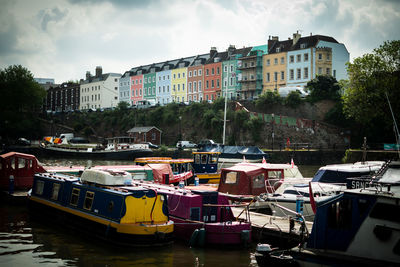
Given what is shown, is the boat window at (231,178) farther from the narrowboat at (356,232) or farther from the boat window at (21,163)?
the boat window at (21,163)

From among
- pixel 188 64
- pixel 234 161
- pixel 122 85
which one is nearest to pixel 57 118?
pixel 122 85

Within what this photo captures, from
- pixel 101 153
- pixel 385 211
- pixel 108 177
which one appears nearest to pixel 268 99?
pixel 101 153

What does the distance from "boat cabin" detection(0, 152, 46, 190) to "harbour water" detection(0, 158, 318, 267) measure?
7.77 metres

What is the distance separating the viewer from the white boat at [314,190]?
1642cm

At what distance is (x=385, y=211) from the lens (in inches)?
376

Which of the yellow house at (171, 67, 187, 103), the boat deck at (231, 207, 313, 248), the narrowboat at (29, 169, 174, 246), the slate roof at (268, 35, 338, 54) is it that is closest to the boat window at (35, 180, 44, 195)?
the narrowboat at (29, 169, 174, 246)

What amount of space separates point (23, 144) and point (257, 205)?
56.3 meters

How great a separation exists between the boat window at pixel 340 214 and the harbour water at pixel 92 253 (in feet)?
10.0

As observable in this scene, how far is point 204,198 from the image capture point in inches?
582

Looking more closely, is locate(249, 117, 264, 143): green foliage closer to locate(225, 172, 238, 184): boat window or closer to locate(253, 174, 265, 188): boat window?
locate(253, 174, 265, 188): boat window

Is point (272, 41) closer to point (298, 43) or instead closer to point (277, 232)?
point (298, 43)

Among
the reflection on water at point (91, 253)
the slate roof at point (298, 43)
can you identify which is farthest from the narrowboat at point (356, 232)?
the slate roof at point (298, 43)

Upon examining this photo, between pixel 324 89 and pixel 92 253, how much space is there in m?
46.0

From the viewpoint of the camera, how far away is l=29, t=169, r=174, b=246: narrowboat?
13.4 metres
